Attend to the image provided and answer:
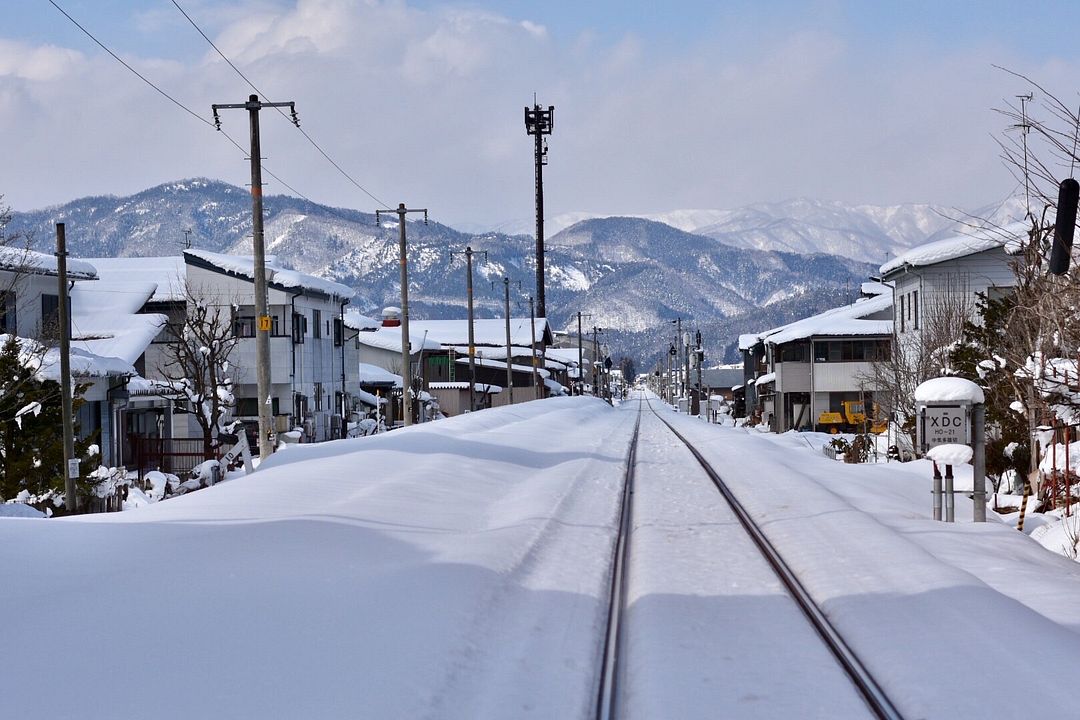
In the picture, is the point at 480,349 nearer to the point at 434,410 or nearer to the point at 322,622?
the point at 434,410

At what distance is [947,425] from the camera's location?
1456cm

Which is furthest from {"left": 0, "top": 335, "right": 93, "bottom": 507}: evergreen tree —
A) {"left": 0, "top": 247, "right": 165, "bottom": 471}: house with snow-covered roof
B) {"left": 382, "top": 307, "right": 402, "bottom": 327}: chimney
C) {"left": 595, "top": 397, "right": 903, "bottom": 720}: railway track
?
{"left": 382, "top": 307, "right": 402, "bottom": 327}: chimney

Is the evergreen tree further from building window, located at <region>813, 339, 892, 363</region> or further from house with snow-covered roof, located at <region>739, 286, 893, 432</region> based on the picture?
building window, located at <region>813, 339, 892, 363</region>

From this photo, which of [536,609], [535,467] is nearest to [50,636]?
[536,609]

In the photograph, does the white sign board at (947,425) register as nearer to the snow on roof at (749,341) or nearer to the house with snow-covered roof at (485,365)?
the house with snow-covered roof at (485,365)

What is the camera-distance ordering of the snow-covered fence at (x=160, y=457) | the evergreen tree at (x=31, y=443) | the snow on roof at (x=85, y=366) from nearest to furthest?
the evergreen tree at (x=31, y=443)
the snow on roof at (x=85, y=366)
the snow-covered fence at (x=160, y=457)

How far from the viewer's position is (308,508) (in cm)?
1319

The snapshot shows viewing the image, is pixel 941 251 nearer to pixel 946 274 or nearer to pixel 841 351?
pixel 946 274

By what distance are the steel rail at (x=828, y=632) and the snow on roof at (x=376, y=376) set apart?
55.7 metres

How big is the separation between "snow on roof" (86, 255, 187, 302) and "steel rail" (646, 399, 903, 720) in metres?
35.1

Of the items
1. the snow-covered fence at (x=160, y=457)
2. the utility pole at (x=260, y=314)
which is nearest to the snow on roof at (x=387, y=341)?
the snow-covered fence at (x=160, y=457)

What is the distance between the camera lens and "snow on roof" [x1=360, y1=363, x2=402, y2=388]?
69.2 meters

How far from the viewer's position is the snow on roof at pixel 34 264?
28453 millimetres

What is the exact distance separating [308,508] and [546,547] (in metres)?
2.95
